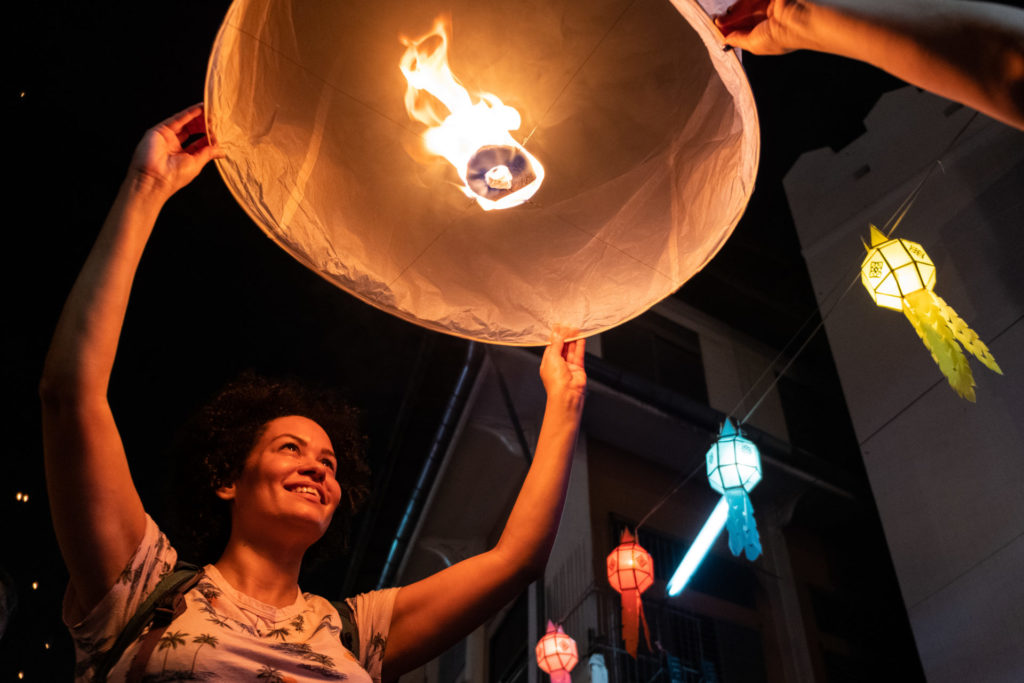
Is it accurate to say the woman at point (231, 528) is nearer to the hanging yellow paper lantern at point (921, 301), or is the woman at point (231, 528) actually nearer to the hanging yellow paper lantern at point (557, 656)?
the hanging yellow paper lantern at point (921, 301)

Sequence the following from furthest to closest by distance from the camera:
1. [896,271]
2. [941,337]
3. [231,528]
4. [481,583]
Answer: [896,271] < [941,337] < [231,528] < [481,583]

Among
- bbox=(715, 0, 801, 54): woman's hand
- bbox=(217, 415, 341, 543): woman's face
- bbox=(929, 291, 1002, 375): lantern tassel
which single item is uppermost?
bbox=(929, 291, 1002, 375): lantern tassel

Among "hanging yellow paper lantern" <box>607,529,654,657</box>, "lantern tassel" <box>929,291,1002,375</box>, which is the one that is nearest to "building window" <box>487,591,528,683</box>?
"hanging yellow paper lantern" <box>607,529,654,657</box>

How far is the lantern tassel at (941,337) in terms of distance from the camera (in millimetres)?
3715

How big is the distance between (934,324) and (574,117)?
303 centimetres

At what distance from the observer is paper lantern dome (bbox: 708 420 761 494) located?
270 inches

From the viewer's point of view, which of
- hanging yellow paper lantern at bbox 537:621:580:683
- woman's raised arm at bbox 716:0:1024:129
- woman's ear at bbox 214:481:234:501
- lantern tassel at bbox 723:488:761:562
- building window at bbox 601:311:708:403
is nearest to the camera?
woman's raised arm at bbox 716:0:1024:129

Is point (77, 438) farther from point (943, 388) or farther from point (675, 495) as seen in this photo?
point (675, 495)

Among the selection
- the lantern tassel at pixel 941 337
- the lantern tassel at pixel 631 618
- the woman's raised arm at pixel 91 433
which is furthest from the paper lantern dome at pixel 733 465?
the woman's raised arm at pixel 91 433

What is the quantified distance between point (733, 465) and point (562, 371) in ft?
16.1

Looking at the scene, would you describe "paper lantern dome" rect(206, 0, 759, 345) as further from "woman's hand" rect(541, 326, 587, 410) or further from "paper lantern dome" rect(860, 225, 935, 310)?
"paper lantern dome" rect(860, 225, 935, 310)

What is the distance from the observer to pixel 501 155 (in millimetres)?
1941

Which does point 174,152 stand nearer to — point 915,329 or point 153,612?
point 153,612

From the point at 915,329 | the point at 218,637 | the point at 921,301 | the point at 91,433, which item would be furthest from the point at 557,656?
the point at 91,433
